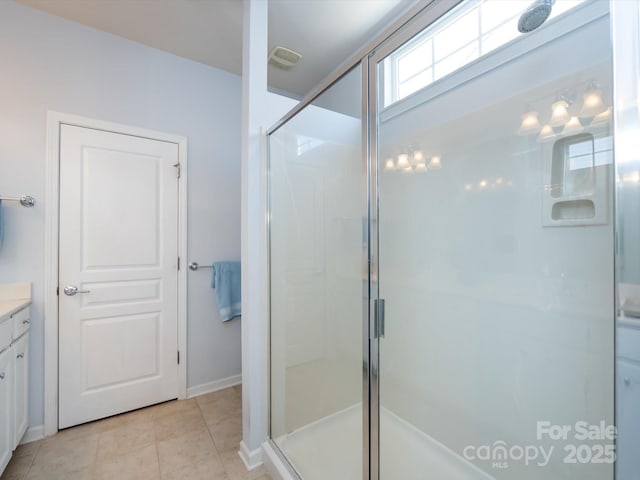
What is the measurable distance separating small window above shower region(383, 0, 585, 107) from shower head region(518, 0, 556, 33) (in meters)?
0.02

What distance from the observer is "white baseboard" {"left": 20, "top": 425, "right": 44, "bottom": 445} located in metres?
1.76

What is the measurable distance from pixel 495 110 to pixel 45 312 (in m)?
2.88

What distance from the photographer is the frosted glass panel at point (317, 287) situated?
137 centimetres

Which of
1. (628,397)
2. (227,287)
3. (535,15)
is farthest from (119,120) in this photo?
(628,397)

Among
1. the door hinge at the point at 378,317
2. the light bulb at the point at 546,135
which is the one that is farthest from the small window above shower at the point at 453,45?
the door hinge at the point at 378,317

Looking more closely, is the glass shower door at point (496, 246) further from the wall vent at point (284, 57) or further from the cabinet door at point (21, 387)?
the cabinet door at point (21, 387)

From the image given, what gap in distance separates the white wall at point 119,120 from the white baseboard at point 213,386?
38 mm

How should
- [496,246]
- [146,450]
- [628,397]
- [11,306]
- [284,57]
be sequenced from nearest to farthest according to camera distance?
[628,397], [496,246], [11,306], [146,450], [284,57]

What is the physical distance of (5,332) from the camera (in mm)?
1428

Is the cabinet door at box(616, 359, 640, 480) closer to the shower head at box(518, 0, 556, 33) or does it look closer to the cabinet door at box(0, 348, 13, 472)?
the shower head at box(518, 0, 556, 33)

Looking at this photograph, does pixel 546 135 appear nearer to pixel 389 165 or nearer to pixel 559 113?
pixel 559 113

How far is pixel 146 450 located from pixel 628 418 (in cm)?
221

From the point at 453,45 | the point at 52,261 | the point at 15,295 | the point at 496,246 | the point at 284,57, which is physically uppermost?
the point at 284,57

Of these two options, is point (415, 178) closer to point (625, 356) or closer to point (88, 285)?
point (625, 356)
